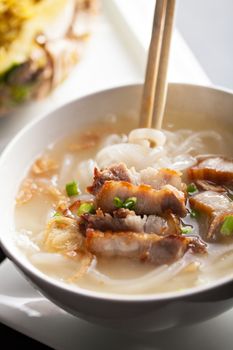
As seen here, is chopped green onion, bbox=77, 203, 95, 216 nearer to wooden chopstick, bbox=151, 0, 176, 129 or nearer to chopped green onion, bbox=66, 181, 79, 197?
chopped green onion, bbox=66, 181, 79, 197

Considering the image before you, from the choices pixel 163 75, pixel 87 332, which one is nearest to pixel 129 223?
pixel 87 332

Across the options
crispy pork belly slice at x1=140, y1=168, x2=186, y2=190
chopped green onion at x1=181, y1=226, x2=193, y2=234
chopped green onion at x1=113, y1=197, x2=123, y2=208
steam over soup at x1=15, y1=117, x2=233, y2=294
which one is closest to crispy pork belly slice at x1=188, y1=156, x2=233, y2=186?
steam over soup at x1=15, y1=117, x2=233, y2=294

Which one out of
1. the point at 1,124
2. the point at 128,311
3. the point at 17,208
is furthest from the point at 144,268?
the point at 1,124

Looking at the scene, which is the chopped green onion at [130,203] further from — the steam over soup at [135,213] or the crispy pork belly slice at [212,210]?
the crispy pork belly slice at [212,210]

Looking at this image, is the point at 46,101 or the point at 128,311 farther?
the point at 46,101

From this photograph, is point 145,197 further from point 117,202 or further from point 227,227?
point 227,227

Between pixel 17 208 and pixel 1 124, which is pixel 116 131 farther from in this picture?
pixel 1 124
